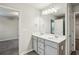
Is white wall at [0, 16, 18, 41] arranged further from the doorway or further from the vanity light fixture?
the doorway

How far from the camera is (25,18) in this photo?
1.43 metres

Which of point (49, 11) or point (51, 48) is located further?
point (49, 11)

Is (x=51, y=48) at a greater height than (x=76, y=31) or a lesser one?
lesser

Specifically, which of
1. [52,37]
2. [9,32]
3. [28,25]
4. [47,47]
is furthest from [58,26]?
[9,32]

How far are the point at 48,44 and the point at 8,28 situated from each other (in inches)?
30.5

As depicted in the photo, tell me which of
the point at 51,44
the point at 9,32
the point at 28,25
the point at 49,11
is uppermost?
the point at 49,11

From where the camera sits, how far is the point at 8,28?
138 centimetres

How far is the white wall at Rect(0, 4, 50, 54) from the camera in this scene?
1.40 meters

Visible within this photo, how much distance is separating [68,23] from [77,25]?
0.17 m

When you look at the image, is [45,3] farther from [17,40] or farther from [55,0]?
[17,40]

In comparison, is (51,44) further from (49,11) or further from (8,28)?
(8,28)

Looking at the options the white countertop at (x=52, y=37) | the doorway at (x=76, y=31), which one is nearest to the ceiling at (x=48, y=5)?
the doorway at (x=76, y=31)

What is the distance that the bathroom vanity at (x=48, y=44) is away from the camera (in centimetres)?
130

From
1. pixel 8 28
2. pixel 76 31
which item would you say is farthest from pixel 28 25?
pixel 76 31
